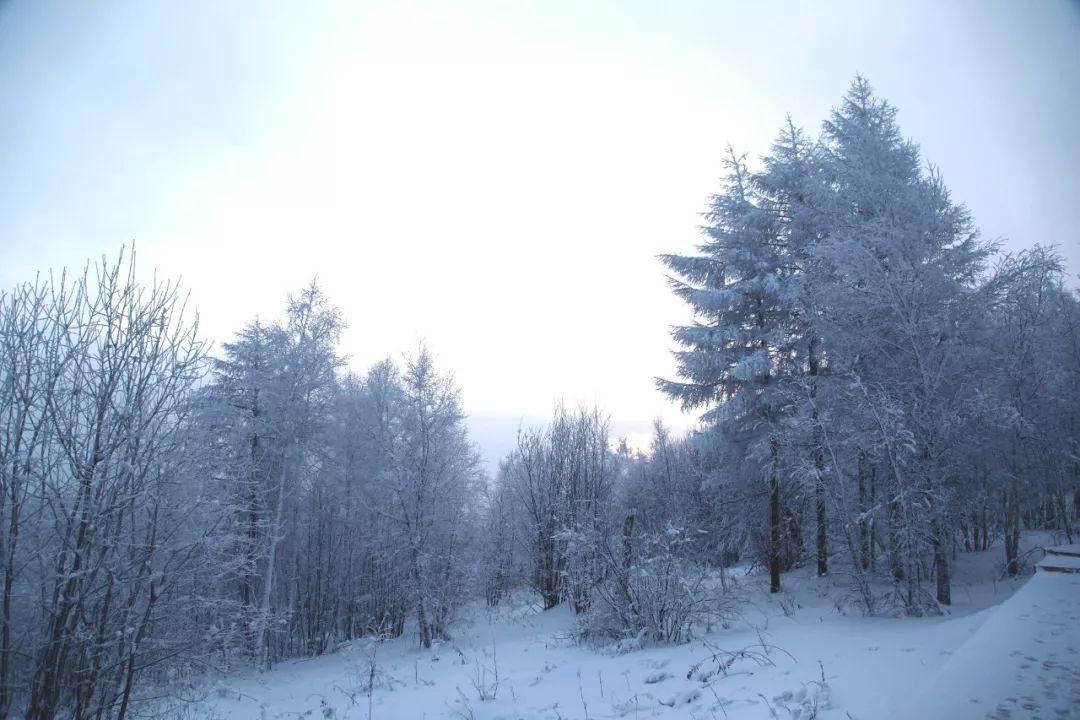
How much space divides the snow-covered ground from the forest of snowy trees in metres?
1.01

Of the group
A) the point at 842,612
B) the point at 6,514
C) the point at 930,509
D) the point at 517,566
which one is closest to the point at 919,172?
the point at 930,509

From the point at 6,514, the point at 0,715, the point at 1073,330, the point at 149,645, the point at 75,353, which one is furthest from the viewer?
the point at 1073,330

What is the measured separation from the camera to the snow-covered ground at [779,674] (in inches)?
165

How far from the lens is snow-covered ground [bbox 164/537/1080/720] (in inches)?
165

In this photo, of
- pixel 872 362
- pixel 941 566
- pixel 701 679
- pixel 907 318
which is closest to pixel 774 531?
pixel 941 566

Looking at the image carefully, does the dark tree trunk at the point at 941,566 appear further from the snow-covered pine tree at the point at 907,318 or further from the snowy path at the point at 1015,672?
the snowy path at the point at 1015,672

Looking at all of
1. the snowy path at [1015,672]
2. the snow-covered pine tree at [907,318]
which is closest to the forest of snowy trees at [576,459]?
the snow-covered pine tree at [907,318]

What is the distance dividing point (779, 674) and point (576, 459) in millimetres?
10514

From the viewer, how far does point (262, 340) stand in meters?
16.9

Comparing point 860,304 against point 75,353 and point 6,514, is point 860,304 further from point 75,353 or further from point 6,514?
point 6,514

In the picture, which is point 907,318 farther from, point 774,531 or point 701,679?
point 701,679

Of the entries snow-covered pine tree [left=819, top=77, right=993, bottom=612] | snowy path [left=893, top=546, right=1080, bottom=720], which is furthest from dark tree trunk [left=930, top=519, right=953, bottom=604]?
snowy path [left=893, top=546, right=1080, bottom=720]

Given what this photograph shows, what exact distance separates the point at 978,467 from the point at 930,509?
2.05 m

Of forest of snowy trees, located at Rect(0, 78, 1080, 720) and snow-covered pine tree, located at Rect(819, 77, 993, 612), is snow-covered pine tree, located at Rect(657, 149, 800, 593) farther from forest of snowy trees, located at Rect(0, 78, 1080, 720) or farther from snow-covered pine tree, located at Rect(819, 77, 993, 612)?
snow-covered pine tree, located at Rect(819, 77, 993, 612)
